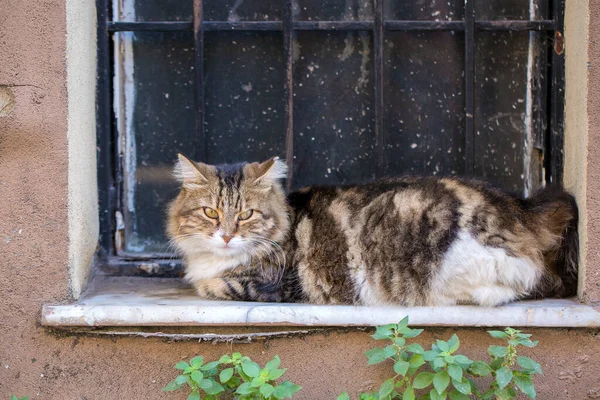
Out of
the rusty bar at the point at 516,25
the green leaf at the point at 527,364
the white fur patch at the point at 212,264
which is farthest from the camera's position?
the rusty bar at the point at 516,25

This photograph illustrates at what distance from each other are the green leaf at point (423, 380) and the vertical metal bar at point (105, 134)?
166 centimetres

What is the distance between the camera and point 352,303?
306cm

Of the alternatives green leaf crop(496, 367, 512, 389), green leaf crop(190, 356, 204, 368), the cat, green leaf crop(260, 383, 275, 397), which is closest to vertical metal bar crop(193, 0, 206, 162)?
the cat

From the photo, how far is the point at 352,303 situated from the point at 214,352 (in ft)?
1.99

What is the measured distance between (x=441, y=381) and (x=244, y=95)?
174cm

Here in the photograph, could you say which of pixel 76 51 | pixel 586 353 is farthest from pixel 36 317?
pixel 586 353

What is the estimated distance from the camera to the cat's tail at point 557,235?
9.77ft

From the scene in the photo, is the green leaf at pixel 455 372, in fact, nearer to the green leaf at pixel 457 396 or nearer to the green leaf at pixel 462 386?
the green leaf at pixel 462 386

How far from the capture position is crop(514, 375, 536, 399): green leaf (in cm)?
259

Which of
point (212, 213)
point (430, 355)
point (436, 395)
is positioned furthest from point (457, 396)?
point (212, 213)

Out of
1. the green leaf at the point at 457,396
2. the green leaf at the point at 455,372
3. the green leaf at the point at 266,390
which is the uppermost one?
the green leaf at the point at 455,372

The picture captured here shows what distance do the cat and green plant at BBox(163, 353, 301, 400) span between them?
460 millimetres

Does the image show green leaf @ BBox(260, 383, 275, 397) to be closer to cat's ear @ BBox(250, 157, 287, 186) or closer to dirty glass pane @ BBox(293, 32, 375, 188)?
cat's ear @ BBox(250, 157, 287, 186)

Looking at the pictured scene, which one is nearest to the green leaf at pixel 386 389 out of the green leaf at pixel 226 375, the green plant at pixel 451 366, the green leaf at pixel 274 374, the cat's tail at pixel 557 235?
the green plant at pixel 451 366
